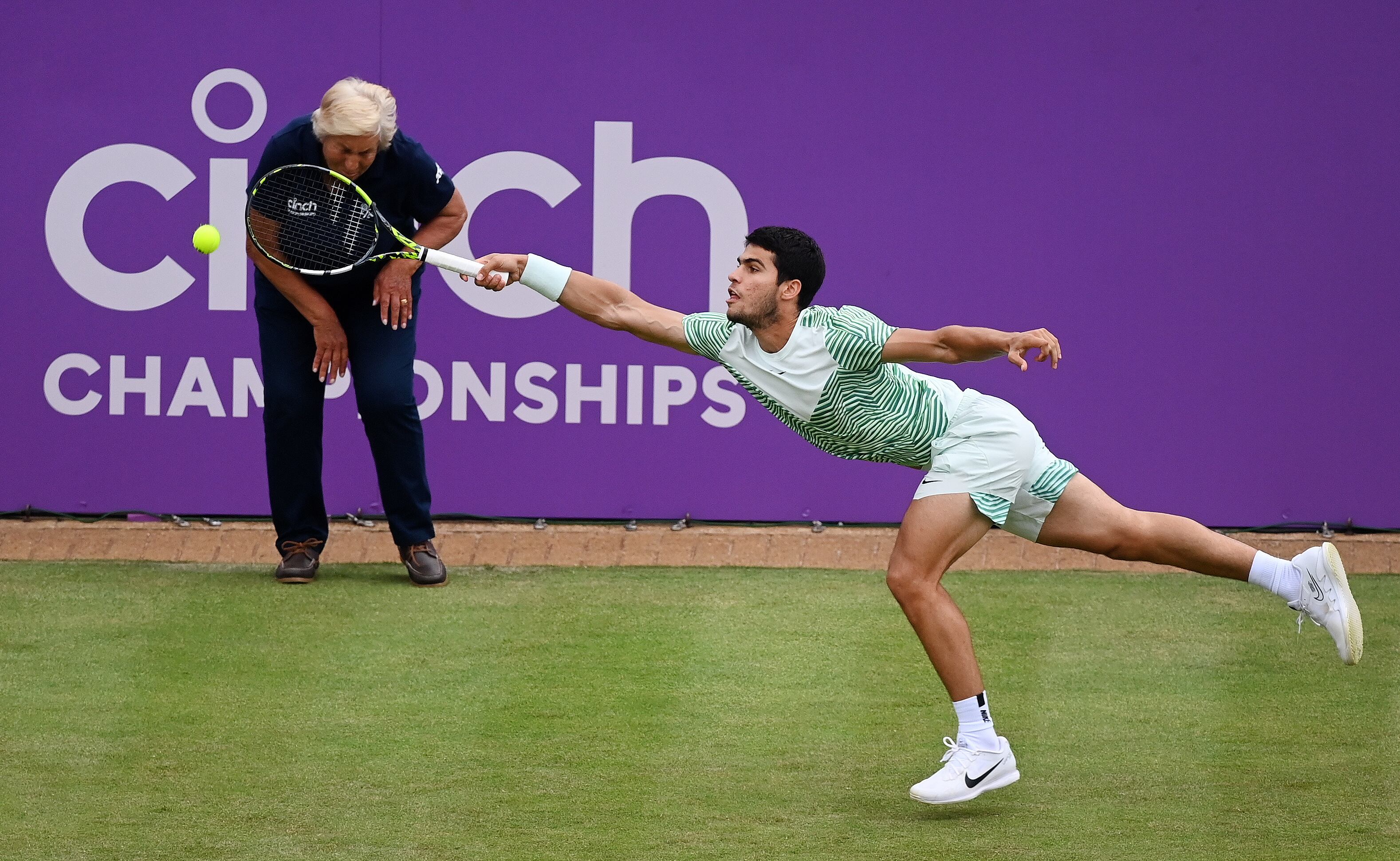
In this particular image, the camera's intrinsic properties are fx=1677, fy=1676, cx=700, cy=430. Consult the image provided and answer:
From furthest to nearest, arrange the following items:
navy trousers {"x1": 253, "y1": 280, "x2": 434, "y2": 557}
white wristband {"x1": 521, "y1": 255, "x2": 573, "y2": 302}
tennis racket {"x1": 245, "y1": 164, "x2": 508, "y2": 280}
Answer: navy trousers {"x1": 253, "y1": 280, "x2": 434, "y2": 557}, tennis racket {"x1": 245, "y1": 164, "x2": 508, "y2": 280}, white wristband {"x1": 521, "y1": 255, "x2": 573, "y2": 302}

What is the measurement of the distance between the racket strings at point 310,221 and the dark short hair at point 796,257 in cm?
182

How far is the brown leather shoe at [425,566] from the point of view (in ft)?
20.6

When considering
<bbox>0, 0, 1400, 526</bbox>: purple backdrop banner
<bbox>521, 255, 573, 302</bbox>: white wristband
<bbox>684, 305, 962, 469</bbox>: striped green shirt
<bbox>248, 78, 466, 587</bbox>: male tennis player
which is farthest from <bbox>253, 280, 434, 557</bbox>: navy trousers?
<bbox>684, 305, 962, 469</bbox>: striped green shirt

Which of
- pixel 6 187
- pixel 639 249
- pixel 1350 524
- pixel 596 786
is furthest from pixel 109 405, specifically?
pixel 1350 524

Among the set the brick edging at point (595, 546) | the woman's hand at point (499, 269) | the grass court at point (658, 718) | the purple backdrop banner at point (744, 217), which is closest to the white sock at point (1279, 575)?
the grass court at point (658, 718)

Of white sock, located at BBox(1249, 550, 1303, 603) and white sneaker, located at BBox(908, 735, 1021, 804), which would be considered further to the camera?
white sock, located at BBox(1249, 550, 1303, 603)

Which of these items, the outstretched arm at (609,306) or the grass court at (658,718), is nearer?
the grass court at (658,718)

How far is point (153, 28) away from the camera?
7.08 meters

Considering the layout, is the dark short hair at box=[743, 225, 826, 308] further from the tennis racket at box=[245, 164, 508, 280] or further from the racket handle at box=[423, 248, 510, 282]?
the tennis racket at box=[245, 164, 508, 280]

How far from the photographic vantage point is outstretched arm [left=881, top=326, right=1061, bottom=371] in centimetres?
372

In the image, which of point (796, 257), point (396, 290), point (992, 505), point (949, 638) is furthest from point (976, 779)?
point (396, 290)

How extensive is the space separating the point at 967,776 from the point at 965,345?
99 centimetres

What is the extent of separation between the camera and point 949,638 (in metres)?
3.97

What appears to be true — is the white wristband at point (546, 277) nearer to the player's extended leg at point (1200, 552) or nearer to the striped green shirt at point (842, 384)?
the striped green shirt at point (842, 384)
